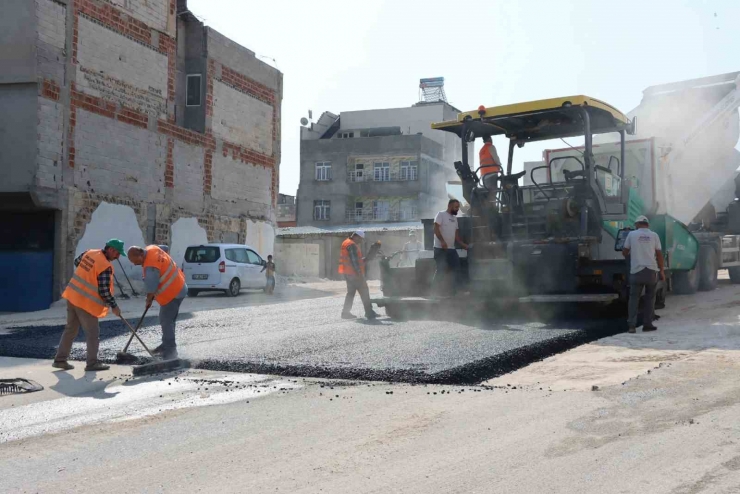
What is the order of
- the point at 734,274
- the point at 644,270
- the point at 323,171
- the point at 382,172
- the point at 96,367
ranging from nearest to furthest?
the point at 96,367 < the point at 644,270 < the point at 734,274 < the point at 382,172 < the point at 323,171

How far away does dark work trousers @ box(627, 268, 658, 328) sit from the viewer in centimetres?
958

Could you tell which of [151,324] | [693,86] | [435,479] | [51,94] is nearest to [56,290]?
[51,94]

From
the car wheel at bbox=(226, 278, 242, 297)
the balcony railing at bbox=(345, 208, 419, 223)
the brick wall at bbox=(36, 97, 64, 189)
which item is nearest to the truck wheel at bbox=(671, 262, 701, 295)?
the car wheel at bbox=(226, 278, 242, 297)

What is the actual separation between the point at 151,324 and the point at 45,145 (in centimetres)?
824

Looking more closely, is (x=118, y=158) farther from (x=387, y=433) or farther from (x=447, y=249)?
(x=387, y=433)

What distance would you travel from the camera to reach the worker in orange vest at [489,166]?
1128cm

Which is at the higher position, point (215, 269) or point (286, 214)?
point (286, 214)

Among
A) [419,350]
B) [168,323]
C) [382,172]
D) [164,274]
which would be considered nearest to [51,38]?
[164,274]

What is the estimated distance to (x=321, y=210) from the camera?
5278cm

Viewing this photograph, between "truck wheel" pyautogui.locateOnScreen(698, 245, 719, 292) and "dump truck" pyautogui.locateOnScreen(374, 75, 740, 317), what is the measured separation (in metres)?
2.59

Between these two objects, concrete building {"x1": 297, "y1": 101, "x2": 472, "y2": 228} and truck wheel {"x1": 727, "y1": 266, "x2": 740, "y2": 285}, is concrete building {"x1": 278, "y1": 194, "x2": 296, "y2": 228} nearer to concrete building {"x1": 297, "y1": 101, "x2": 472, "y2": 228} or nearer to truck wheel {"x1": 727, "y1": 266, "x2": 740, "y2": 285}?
concrete building {"x1": 297, "y1": 101, "x2": 472, "y2": 228}

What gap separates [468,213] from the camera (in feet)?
37.8

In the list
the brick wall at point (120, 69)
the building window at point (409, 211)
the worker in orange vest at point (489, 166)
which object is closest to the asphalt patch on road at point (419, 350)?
the worker in orange vest at point (489, 166)

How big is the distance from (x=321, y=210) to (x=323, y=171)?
8.70 ft
